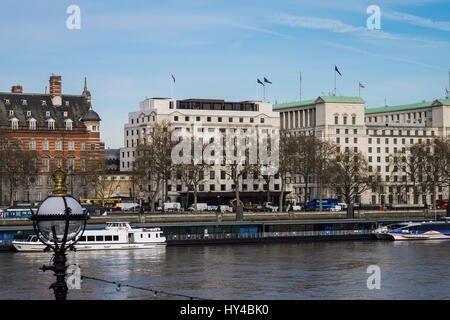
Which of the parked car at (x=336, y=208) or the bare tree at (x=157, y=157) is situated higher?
the bare tree at (x=157, y=157)

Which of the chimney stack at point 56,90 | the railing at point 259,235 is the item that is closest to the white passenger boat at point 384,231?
the railing at point 259,235

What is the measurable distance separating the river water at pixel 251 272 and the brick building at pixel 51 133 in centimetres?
4705

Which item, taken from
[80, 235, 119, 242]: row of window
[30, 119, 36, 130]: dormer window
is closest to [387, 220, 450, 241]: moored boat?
[80, 235, 119, 242]: row of window

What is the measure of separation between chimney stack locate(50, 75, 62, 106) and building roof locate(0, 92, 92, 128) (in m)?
0.63

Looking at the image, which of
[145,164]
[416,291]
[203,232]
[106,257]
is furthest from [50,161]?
[416,291]

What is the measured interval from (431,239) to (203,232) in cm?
2696

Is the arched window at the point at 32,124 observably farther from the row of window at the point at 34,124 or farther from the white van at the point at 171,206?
the white van at the point at 171,206

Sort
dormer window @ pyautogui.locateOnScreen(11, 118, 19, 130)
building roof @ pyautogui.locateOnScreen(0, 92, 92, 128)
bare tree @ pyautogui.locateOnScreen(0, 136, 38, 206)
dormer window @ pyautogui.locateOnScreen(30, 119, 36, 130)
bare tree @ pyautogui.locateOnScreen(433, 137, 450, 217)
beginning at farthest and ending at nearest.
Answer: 1. bare tree @ pyautogui.locateOnScreen(433, 137, 450, 217)
2. building roof @ pyautogui.locateOnScreen(0, 92, 92, 128)
3. dormer window @ pyautogui.locateOnScreen(30, 119, 36, 130)
4. dormer window @ pyautogui.locateOnScreen(11, 118, 19, 130)
5. bare tree @ pyautogui.locateOnScreen(0, 136, 38, 206)

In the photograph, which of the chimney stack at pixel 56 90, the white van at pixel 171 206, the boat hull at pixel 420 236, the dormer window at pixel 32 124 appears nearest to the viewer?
the boat hull at pixel 420 236

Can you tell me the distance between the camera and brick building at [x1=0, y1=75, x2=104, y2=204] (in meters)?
127

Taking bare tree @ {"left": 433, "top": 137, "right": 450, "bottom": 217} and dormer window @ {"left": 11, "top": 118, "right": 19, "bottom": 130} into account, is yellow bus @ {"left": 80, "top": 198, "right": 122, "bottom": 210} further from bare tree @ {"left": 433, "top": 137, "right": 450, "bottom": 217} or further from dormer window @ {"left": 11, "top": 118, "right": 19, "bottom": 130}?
bare tree @ {"left": 433, "top": 137, "right": 450, "bottom": 217}

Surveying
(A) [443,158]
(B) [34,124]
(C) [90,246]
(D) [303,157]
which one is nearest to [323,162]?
(D) [303,157]

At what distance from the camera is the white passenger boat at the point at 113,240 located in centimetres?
8038
